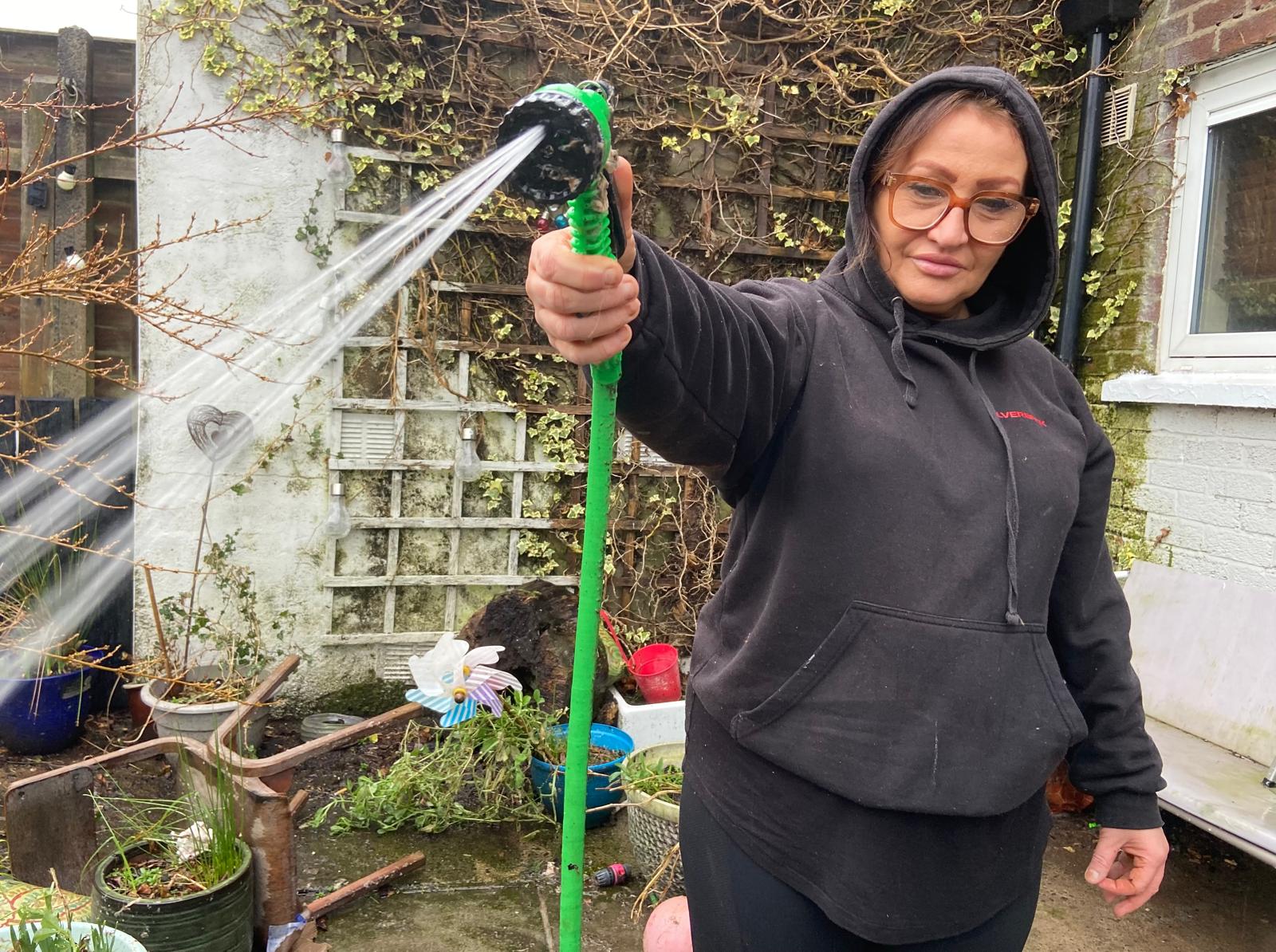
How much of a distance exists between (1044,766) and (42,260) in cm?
384

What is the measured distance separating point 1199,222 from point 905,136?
9.84 ft

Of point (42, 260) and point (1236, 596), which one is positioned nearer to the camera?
point (1236, 596)

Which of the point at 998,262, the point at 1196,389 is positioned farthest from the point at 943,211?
the point at 1196,389

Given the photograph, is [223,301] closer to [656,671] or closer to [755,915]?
[656,671]

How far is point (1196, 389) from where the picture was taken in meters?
3.34

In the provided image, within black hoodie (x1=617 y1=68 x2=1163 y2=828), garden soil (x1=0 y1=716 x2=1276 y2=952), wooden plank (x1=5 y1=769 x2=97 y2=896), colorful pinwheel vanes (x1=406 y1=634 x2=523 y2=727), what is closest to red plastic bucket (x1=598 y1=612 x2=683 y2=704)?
garden soil (x1=0 y1=716 x2=1276 y2=952)

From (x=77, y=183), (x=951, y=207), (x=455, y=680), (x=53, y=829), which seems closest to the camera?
(x=951, y=207)

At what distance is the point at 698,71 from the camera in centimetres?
406

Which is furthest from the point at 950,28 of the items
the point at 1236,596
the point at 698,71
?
A: the point at 1236,596

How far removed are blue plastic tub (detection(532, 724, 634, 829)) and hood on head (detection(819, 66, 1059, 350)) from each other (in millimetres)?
2197

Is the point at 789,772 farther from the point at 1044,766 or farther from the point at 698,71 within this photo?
the point at 698,71

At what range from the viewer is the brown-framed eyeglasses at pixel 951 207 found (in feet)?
4.09

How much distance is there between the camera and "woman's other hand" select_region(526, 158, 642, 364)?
0.81 m

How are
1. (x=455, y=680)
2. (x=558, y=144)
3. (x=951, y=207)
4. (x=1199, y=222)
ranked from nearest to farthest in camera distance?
1. (x=558, y=144)
2. (x=951, y=207)
3. (x=455, y=680)
4. (x=1199, y=222)
